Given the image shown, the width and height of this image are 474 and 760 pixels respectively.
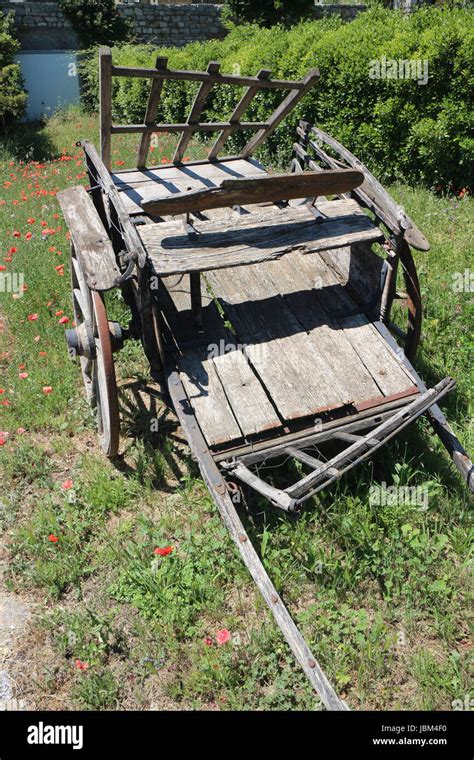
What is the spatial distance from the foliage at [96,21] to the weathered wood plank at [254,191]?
49.7 feet

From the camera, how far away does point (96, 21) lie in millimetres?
15047

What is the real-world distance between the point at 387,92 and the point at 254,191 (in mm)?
5074

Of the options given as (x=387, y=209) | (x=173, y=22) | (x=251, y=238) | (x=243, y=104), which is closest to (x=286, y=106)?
(x=243, y=104)

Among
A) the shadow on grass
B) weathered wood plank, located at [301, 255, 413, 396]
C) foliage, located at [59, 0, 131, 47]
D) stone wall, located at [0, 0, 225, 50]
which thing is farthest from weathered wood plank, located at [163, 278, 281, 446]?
stone wall, located at [0, 0, 225, 50]

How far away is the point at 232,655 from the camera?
2521 mm

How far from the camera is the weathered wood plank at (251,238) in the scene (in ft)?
9.87

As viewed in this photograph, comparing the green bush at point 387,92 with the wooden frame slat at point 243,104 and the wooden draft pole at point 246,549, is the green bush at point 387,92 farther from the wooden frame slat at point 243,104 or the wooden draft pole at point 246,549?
the wooden draft pole at point 246,549

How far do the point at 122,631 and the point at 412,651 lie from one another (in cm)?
133

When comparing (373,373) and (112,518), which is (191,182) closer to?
(373,373)

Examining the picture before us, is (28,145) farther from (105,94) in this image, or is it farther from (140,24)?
(140,24)

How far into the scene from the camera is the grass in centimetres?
245

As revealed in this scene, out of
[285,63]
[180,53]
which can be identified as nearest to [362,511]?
[285,63]

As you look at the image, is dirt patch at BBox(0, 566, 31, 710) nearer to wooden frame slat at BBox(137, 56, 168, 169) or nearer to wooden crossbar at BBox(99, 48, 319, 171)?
wooden crossbar at BBox(99, 48, 319, 171)

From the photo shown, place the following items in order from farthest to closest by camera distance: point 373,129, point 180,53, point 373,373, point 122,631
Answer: point 180,53 → point 373,129 → point 373,373 → point 122,631
